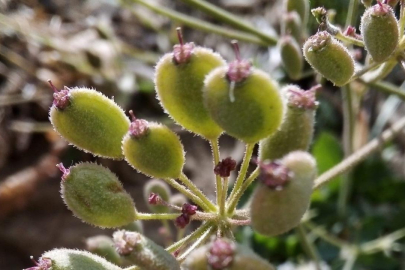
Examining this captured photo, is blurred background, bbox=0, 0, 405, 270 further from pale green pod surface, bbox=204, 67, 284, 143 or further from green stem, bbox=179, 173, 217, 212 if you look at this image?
pale green pod surface, bbox=204, 67, 284, 143

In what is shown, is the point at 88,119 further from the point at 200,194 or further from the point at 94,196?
the point at 200,194

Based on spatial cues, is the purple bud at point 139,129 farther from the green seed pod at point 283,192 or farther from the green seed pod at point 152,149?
the green seed pod at point 283,192

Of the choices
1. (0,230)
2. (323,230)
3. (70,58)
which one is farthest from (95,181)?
(0,230)

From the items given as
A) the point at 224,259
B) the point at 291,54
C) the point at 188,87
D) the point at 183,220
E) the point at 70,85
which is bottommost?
the point at 224,259

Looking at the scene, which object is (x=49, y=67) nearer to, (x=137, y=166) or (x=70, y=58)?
(x=70, y=58)

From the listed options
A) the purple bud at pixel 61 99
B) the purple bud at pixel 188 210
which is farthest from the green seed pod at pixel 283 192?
the purple bud at pixel 61 99

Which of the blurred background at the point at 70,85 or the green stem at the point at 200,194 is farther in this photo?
the blurred background at the point at 70,85

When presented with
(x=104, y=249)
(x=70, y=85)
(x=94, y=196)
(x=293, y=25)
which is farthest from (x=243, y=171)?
(x=70, y=85)
